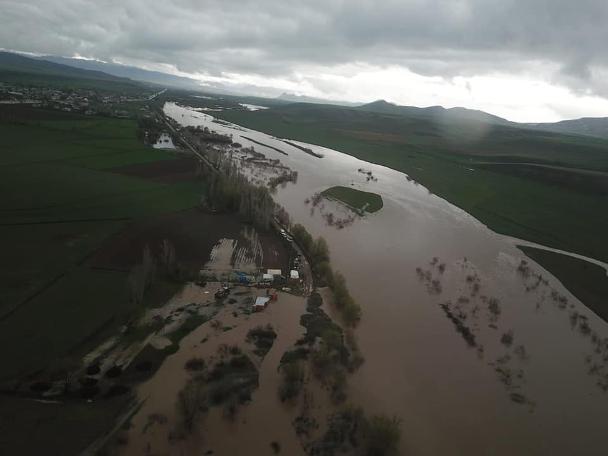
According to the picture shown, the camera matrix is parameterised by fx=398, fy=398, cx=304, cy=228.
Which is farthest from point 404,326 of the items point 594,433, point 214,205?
point 214,205

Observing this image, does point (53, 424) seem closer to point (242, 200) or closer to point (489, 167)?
point (242, 200)

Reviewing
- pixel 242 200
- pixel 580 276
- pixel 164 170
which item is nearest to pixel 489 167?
pixel 580 276

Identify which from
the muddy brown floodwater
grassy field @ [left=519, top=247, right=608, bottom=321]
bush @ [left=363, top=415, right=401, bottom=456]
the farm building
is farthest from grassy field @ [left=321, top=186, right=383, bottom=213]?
bush @ [left=363, top=415, right=401, bottom=456]

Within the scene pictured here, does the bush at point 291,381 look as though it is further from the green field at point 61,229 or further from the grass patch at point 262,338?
the green field at point 61,229

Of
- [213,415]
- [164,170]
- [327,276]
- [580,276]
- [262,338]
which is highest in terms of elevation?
[580,276]

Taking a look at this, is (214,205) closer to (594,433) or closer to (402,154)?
(594,433)

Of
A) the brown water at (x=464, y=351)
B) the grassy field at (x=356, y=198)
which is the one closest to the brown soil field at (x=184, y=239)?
the brown water at (x=464, y=351)

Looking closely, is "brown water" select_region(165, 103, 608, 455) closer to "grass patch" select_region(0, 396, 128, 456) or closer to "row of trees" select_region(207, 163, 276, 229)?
"row of trees" select_region(207, 163, 276, 229)
